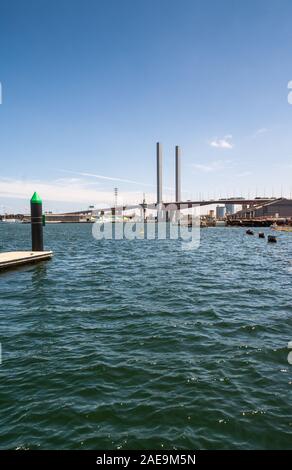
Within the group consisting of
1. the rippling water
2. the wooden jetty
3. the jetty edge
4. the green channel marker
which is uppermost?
the green channel marker

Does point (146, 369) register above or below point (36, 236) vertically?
below

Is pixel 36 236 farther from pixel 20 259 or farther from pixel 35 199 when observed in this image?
pixel 20 259

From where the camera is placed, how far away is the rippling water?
637 centimetres

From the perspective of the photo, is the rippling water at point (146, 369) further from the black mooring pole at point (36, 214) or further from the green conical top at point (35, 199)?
the green conical top at point (35, 199)

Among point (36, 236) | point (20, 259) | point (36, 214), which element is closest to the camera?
point (20, 259)

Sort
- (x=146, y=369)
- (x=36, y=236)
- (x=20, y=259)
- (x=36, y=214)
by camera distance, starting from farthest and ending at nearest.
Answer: (x=36, y=236) → (x=36, y=214) → (x=20, y=259) → (x=146, y=369)

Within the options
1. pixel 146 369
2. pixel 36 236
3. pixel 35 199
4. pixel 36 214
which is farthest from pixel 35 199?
pixel 146 369

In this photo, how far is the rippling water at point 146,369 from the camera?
6371mm

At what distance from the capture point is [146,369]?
8.88 meters

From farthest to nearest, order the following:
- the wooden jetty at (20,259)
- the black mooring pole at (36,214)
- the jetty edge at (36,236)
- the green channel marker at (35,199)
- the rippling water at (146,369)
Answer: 1. the green channel marker at (35,199)
2. the black mooring pole at (36,214)
3. the jetty edge at (36,236)
4. the wooden jetty at (20,259)
5. the rippling water at (146,369)

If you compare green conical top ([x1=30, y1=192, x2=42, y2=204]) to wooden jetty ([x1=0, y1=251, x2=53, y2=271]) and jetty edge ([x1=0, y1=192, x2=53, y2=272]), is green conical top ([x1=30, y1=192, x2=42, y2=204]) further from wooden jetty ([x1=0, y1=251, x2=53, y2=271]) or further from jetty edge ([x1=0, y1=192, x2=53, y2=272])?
wooden jetty ([x1=0, y1=251, x2=53, y2=271])

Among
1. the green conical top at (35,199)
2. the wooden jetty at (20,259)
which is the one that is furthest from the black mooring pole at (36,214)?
the wooden jetty at (20,259)

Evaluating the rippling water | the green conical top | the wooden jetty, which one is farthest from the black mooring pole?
the rippling water

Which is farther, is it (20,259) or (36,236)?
(36,236)
